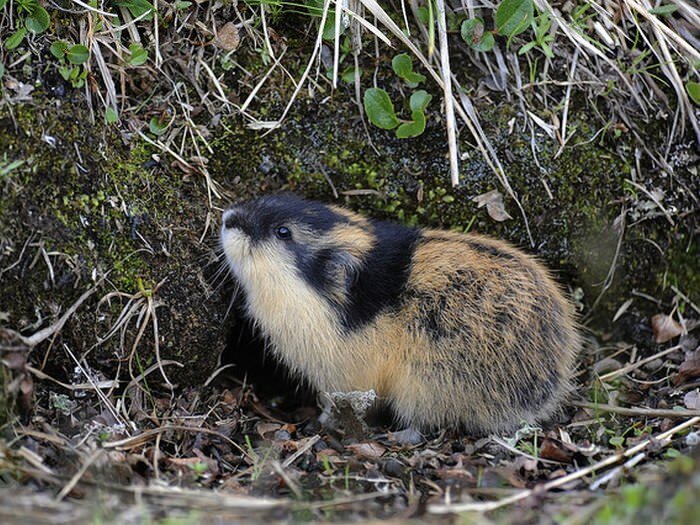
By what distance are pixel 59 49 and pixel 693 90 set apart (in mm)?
4890

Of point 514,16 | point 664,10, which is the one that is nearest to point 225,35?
point 514,16

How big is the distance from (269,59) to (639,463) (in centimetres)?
399

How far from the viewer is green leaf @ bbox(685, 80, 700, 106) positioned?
663cm

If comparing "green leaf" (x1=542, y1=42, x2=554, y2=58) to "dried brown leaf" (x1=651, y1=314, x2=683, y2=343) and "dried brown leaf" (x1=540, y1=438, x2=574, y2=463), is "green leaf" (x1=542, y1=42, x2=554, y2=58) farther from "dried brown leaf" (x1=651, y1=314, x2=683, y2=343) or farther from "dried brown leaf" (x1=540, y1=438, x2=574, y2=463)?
"dried brown leaf" (x1=540, y1=438, x2=574, y2=463)

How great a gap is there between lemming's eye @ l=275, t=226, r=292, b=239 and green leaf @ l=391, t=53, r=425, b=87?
153 centimetres

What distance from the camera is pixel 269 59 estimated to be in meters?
6.48

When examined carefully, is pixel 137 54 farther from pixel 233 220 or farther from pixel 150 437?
pixel 150 437

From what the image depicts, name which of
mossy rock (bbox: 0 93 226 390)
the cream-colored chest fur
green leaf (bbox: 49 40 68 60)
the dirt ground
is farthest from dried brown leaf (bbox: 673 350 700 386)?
green leaf (bbox: 49 40 68 60)

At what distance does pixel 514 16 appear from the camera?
634 cm

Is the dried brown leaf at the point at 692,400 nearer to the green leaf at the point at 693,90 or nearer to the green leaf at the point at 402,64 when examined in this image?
the green leaf at the point at 693,90

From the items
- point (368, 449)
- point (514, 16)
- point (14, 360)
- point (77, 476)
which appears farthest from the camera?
point (514, 16)

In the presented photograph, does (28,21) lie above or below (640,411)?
above

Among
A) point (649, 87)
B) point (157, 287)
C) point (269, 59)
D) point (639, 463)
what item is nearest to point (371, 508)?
point (639, 463)

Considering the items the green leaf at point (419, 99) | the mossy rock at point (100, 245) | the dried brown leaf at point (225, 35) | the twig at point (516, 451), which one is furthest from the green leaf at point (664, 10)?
the mossy rock at point (100, 245)
